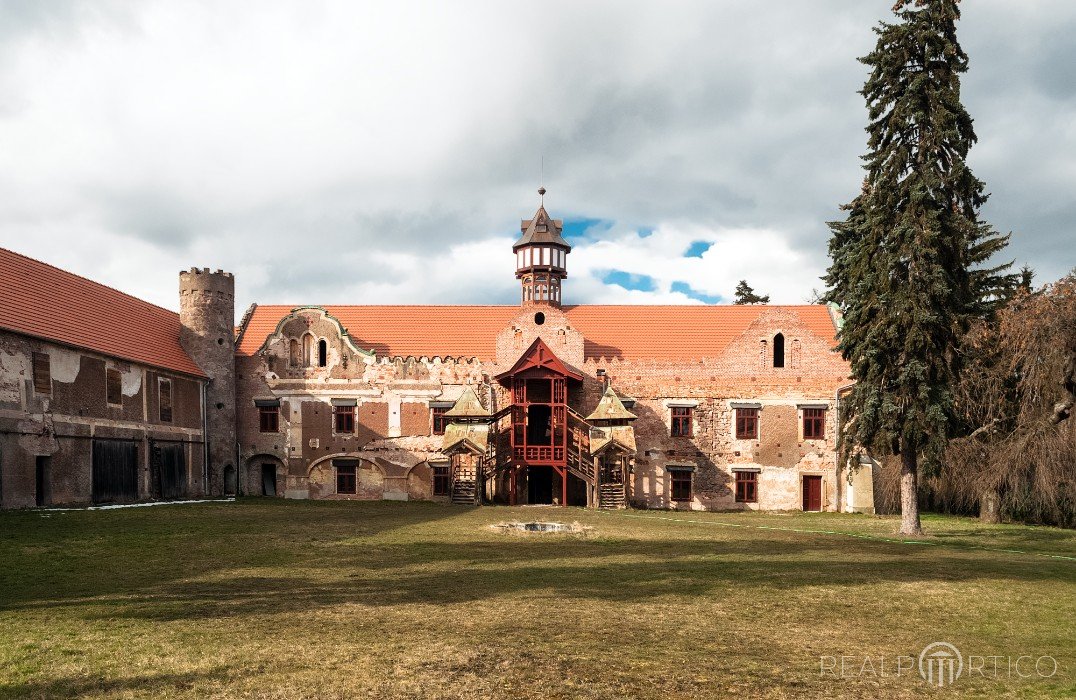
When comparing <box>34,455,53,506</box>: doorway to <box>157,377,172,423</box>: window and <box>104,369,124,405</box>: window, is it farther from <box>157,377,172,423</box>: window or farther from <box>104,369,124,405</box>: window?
<box>157,377,172,423</box>: window

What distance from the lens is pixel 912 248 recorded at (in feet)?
76.4

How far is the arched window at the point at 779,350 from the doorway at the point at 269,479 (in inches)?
936

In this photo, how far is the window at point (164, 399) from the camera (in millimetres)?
34188

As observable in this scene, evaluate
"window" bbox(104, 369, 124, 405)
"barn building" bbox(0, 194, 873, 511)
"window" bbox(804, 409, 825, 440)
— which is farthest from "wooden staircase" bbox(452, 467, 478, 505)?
"window" bbox(804, 409, 825, 440)

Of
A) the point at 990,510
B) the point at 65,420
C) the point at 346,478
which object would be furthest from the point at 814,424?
the point at 65,420

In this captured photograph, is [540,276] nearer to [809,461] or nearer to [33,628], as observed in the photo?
[809,461]

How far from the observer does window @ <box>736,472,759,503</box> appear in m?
37.7

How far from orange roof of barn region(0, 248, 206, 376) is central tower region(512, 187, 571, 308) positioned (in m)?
16.4

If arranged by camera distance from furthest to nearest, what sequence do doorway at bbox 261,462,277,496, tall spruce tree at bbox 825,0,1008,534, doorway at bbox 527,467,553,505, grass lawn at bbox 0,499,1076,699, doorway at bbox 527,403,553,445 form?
1. doorway at bbox 261,462,277,496
2. doorway at bbox 527,467,553,505
3. doorway at bbox 527,403,553,445
4. tall spruce tree at bbox 825,0,1008,534
5. grass lawn at bbox 0,499,1076,699

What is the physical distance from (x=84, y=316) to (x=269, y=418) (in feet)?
31.9

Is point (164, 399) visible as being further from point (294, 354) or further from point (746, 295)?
point (746, 295)

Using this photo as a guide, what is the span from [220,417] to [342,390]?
5.58 m

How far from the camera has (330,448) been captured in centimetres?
3872

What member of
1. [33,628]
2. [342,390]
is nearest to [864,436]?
[33,628]
